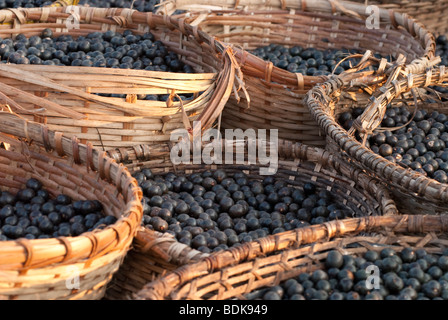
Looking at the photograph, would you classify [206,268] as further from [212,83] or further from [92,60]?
[92,60]

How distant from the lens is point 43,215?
8.25 feet

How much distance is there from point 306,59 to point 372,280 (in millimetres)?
1849

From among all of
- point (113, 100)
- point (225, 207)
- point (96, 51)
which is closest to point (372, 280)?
point (225, 207)

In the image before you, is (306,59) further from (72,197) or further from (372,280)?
(372,280)

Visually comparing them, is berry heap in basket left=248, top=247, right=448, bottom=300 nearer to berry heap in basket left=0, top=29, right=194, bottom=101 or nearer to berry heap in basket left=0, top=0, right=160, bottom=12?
berry heap in basket left=0, top=29, right=194, bottom=101

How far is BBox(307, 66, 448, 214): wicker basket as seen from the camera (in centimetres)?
252

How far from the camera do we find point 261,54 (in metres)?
3.78

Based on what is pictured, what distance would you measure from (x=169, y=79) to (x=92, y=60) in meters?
0.51

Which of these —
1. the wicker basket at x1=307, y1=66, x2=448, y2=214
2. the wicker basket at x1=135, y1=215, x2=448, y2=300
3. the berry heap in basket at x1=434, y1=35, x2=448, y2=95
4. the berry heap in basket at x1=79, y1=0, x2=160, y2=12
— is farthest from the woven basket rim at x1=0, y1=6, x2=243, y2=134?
the berry heap in basket at x1=434, y1=35, x2=448, y2=95

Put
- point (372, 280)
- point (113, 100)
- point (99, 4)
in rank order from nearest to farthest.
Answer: point (372, 280) < point (113, 100) < point (99, 4)

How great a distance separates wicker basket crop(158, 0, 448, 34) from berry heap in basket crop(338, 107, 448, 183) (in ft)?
2.94

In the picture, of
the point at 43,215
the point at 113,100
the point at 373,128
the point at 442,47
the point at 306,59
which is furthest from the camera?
the point at 442,47

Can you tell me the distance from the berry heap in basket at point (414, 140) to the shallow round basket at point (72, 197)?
3.67ft

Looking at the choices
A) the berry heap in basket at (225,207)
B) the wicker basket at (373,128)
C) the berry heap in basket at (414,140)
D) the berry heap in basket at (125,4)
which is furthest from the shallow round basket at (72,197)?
the berry heap in basket at (125,4)
